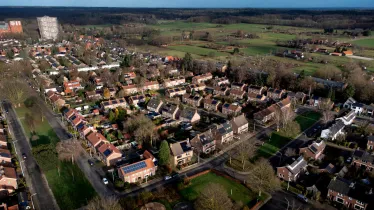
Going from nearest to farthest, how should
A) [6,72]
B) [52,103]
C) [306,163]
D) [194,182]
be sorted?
1. [194,182]
2. [306,163]
3. [52,103]
4. [6,72]

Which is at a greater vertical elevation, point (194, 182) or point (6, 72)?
point (6, 72)

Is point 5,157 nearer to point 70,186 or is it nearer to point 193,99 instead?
point 70,186

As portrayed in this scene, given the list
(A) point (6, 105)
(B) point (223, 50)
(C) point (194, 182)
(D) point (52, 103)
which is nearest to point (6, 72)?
(A) point (6, 105)

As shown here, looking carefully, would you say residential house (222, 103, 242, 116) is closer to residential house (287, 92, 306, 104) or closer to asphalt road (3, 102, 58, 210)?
residential house (287, 92, 306, 104)

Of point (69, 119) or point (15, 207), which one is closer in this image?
point (15, 207)

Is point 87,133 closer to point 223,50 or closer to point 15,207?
point 15,207

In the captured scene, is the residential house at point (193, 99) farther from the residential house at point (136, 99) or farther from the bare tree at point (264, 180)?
the bare tree at point (264, 180)

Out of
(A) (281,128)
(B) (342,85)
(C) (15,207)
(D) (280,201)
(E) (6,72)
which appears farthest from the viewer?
(E) (6,72)
